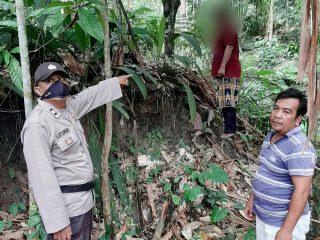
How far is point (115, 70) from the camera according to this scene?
3.36 metres

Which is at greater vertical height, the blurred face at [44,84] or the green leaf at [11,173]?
the blurred face at [44,84]

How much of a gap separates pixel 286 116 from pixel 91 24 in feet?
4.50

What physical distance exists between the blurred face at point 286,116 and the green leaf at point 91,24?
1.21m

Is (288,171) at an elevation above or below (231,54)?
below

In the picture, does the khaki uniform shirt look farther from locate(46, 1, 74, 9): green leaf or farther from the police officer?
locate(46, 1, 74, 9): green leaf

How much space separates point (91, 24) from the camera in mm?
2389

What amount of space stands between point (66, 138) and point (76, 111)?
0.40 metres

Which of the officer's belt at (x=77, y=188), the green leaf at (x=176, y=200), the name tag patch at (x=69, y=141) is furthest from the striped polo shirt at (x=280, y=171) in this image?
the green leaf at (x=176, y=200)

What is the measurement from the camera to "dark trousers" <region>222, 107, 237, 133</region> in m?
3.93

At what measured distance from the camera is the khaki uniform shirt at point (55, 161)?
1.93 meters

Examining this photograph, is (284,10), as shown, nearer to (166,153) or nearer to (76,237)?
(166,153)

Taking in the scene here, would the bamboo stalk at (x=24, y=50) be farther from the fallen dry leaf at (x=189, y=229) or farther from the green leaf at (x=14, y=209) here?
the fallen dry leaf at (x=189, y=229)

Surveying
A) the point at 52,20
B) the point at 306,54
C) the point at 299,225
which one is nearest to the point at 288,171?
the point at 299,225

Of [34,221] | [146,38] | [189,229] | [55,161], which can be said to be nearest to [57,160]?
[55,161]
